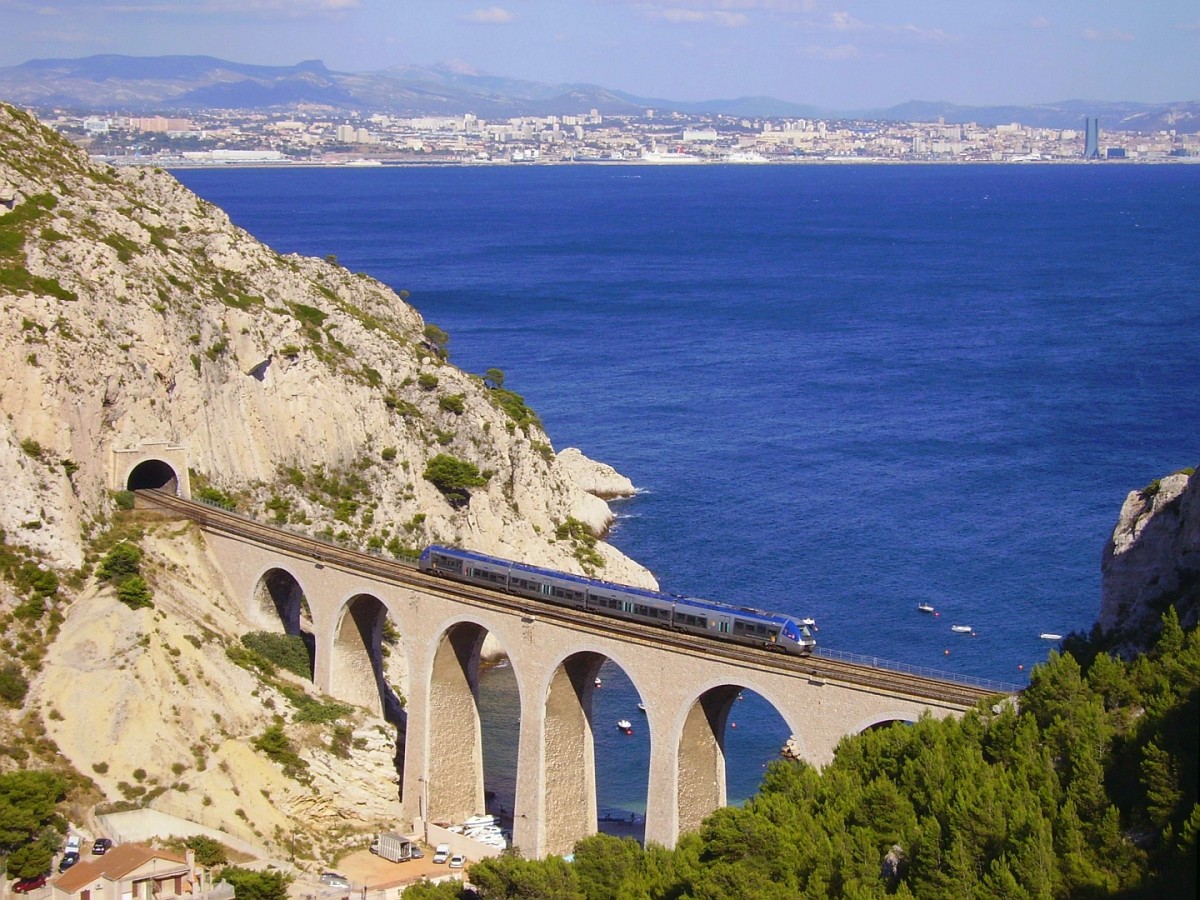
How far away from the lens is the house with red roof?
4881 cm

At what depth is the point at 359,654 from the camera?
6372cm

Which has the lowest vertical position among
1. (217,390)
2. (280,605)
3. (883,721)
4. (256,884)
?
(256,884)

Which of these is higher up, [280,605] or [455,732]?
[280,605]

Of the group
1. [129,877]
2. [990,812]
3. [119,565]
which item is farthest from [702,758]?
[119,565]

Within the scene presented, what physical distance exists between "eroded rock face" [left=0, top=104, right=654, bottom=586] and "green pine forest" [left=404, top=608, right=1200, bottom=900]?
1318 inches

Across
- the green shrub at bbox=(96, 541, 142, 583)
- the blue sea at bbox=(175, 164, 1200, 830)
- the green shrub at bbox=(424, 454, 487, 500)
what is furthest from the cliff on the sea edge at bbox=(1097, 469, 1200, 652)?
the green shrub at bbox=(424, 454, 487, 500)

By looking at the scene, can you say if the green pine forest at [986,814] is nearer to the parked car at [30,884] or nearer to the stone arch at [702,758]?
the stone arch at [702,758]

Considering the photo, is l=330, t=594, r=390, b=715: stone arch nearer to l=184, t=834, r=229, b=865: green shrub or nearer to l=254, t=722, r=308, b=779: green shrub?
l=254, t=722, r=308, b=779: green shrub

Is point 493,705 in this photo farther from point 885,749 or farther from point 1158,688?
point 1158,688

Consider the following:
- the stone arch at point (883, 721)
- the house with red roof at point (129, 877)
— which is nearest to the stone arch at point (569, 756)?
the stone arch at point (883, 721)

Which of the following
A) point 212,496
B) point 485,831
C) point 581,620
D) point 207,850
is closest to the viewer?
point 581,620

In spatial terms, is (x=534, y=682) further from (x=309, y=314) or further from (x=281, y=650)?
(x=309, y=314)

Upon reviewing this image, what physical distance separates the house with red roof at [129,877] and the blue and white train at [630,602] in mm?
15021

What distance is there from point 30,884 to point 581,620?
20.0 meters
